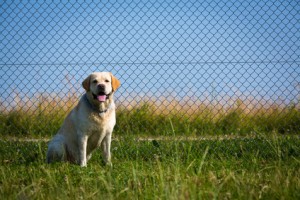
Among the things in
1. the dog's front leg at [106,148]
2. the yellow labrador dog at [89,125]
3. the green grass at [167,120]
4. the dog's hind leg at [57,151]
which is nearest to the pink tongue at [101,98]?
the yellow labrador dog at [89,125]

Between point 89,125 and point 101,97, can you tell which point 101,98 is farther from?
point 89,125

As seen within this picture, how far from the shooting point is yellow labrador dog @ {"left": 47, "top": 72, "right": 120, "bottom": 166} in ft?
12.0

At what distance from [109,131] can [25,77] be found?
5.52 ft

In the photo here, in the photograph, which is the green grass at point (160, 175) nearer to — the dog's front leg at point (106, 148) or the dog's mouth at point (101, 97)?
the dog's front leg at point (106, 148)

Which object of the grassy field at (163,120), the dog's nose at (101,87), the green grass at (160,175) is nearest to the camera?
the green grass at (160,175)

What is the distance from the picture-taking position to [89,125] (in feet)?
11.9

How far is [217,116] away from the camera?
5.53 metres

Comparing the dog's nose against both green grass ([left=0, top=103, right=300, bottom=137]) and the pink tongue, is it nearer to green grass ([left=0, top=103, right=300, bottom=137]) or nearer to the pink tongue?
the pink tongue

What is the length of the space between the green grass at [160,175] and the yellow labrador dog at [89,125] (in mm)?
207

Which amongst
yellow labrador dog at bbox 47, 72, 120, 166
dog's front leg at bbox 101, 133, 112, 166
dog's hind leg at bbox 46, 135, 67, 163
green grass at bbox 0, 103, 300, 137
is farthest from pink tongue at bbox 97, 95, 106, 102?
green grass at bbox 0, 103, 300, 137

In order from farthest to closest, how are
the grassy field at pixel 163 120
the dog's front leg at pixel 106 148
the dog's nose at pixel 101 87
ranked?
the grassy field at pixel 163 120, the dog's front leg at pixel 106 148, the dog's nose at pixel 101 87

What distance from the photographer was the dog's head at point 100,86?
3.63 m

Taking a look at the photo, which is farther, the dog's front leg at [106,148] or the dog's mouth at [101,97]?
the dog's front leg at [106,148]

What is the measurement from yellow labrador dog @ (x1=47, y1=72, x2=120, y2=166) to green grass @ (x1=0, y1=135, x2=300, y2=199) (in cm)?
21
